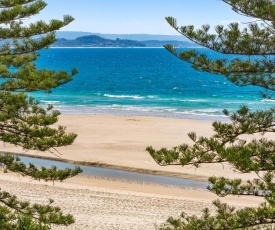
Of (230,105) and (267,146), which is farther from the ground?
(267,146)

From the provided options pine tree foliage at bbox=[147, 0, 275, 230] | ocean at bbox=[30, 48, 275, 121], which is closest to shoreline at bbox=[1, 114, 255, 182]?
ocean at bbox=[30, 48, 275, 121]

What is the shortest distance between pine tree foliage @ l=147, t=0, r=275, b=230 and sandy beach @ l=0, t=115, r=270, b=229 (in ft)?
4.82

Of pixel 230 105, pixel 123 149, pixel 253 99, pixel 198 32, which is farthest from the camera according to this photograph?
pixel 253 99

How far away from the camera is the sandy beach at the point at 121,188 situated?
14.9 metres

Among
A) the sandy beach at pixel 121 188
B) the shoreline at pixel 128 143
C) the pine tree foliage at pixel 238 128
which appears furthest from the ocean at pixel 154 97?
the pine tree foliage at pixel 238 128

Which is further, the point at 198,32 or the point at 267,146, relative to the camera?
the point at 198,32

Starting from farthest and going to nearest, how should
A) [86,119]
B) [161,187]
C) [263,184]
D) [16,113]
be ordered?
[86,119]
[161,187]
[16,113]
[263,184]

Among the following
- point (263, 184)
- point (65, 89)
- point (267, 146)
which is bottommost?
Answer: point (65, 89)

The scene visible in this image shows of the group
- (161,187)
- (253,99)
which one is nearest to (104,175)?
(161,187)

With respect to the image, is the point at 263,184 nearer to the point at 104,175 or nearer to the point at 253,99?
the point at 104,175

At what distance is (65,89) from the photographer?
6228 cm

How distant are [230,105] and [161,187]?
2930cm

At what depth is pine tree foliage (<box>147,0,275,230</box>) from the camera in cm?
709

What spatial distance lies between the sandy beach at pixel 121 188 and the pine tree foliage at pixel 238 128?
1468 mm
